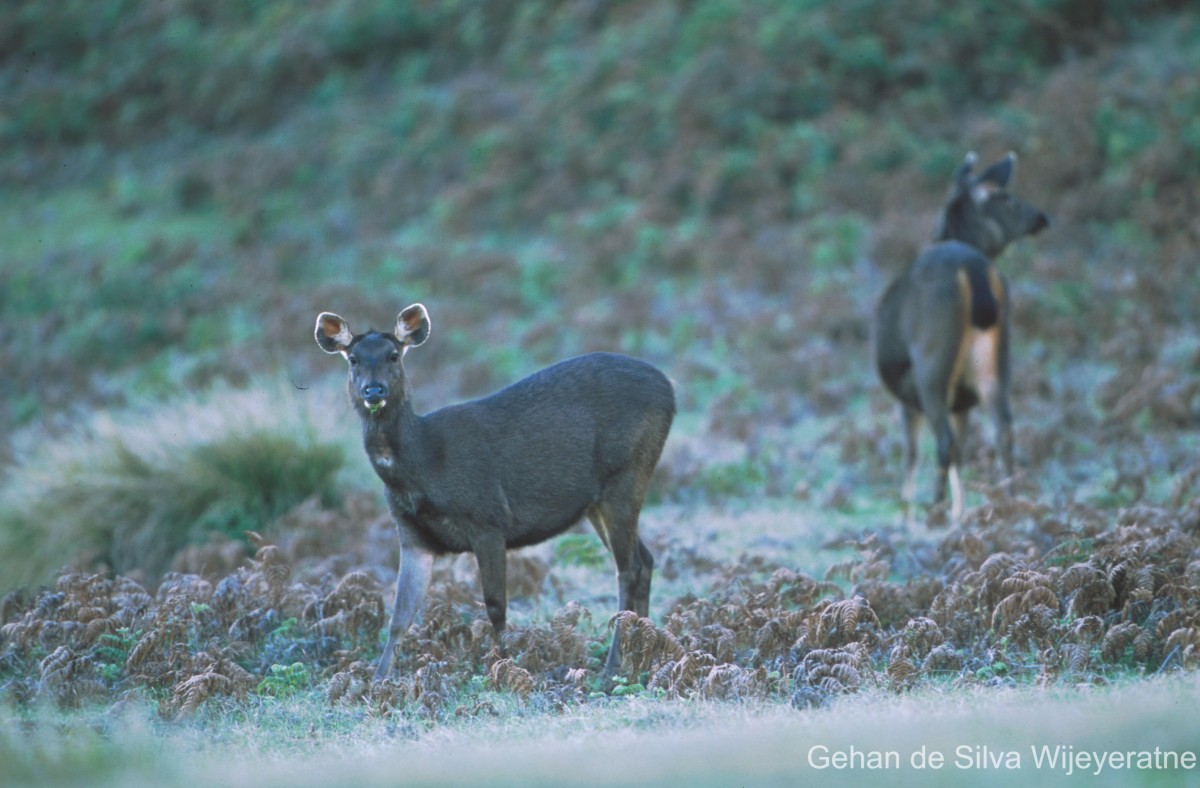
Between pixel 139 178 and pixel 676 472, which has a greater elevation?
pixel 139 178

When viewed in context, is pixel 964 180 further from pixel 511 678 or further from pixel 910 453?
pixel 511 678

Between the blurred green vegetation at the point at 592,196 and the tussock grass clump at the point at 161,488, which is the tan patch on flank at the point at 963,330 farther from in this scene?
the tussock grass clump at the point at 161,488

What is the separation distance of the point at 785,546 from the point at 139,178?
20717 millimetres

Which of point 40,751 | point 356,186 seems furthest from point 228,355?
point 40,751

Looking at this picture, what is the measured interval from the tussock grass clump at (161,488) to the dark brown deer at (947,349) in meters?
4.82

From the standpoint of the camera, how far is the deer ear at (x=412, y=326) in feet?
27.0

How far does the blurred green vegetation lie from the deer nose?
5.04m

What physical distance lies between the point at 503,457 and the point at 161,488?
5.20 m

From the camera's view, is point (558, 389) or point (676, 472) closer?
point (558, 389)

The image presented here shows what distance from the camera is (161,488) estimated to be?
40.8ft

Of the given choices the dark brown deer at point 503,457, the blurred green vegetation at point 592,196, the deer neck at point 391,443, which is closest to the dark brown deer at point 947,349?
the blurred green vegetation at point 592,196

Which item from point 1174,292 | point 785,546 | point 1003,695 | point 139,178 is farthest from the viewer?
point 139,178

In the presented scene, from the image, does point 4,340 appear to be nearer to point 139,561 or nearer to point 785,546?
point 139,561

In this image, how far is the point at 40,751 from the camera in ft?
19.1
